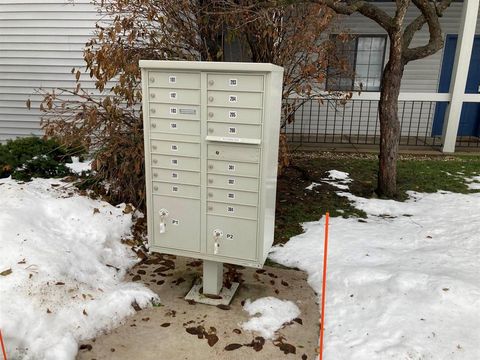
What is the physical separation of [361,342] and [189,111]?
2.22 m

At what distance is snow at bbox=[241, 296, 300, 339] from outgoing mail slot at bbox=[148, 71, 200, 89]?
1.95 m

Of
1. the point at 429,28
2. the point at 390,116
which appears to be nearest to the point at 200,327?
the point at 390,116

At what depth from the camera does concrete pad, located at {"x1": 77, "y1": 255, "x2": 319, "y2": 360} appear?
2.98m

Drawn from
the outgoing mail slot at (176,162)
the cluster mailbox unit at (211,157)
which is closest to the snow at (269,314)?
the cluster mailbox unit at (211,157)

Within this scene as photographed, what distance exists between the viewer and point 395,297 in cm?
340

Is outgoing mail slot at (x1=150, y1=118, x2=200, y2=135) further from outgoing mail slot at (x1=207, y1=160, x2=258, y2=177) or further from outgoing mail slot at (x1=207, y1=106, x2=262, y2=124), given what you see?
outgoing mail slot at (x1=207, y1=160, x2=258, y2=177)

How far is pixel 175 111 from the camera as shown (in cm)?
328

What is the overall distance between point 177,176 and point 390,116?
4.18 metres

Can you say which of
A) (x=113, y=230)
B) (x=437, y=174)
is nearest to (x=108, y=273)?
(x=113, y=230)

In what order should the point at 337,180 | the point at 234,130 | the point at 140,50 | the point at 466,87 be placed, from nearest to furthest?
the point at 234,130, the point at 140,50, the point at 337,180, the point at 466,87


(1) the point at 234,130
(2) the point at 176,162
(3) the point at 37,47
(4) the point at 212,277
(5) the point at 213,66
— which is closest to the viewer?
(5) the point at 213,66

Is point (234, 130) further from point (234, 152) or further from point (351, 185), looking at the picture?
point (351, 185)

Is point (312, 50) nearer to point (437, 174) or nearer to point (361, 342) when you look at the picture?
point (437, 174)

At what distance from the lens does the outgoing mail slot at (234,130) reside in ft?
10.2
